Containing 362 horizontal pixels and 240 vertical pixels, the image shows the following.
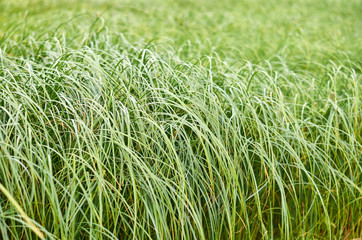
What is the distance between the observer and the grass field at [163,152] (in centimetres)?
149

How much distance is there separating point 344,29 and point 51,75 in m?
4.75

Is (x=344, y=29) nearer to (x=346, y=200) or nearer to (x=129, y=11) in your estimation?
(x=129, y=11)

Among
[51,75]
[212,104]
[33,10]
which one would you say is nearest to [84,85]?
[51,75]

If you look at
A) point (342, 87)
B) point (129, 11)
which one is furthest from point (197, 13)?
point (342, 87)

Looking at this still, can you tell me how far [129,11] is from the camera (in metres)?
5.56

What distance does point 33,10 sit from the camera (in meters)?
4.58

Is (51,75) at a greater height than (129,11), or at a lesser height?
lesser

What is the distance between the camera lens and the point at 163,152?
1.66m

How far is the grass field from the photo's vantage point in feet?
4.88

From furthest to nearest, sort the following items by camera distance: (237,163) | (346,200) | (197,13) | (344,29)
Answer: (197,13) < (344,29) < (346,200) < (237,163)

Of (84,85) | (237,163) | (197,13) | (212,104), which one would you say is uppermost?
(197,13)

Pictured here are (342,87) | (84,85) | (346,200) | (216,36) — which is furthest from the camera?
(216,36)

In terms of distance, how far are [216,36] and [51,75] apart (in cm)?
279

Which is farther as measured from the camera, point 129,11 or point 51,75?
point 129,11
